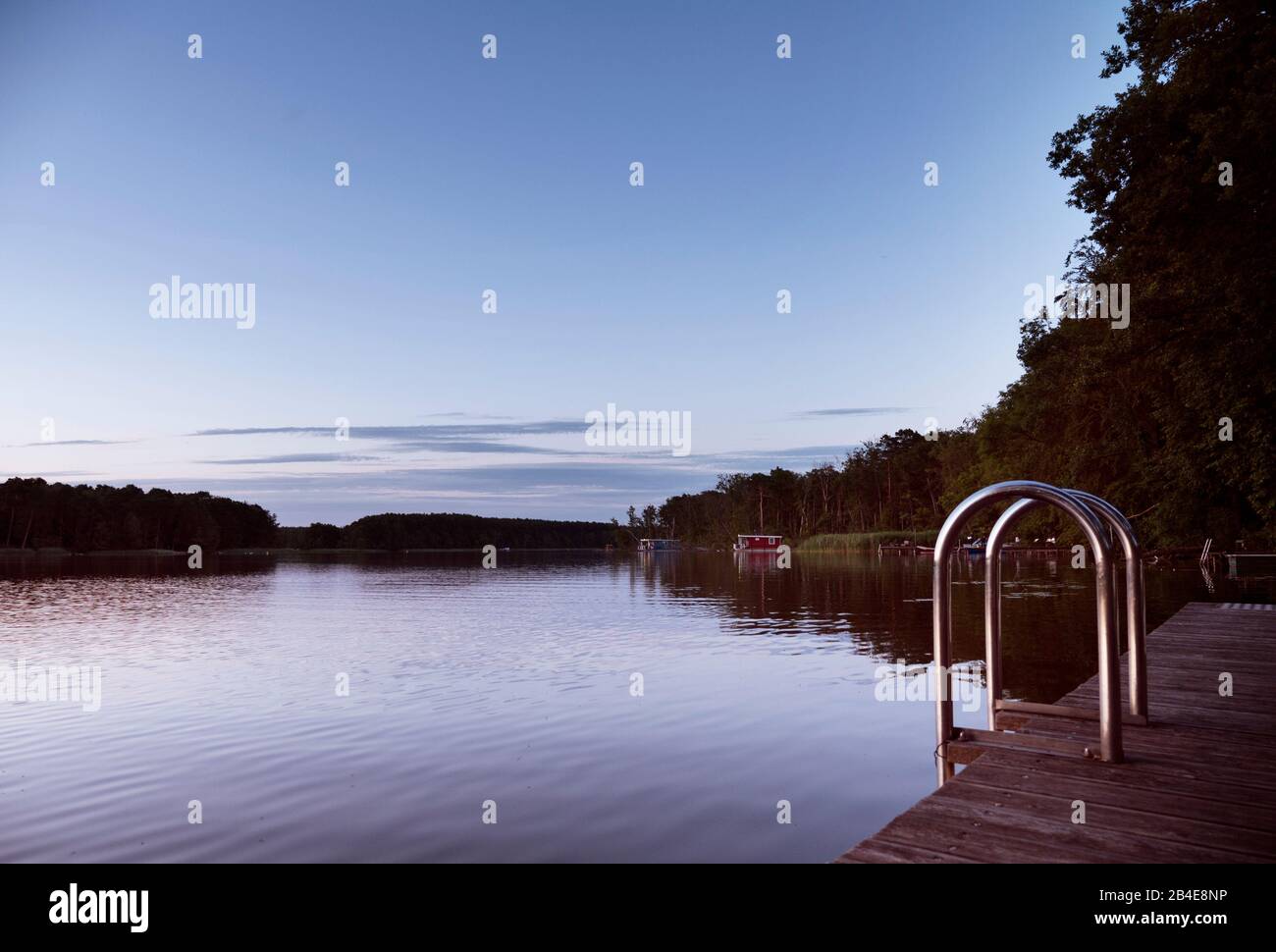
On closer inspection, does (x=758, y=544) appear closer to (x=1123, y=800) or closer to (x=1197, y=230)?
(x=1197, y=230)

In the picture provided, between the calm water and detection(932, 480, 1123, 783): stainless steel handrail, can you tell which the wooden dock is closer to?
detection(932, 480, 1123, 783): stainless steel handrail

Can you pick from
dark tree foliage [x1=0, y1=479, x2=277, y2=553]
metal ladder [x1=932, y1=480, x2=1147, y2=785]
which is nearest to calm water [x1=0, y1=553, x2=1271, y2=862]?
metal ladder [x1=932, y1=480, x2=1147, y2=785]

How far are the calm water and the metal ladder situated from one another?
179 centimetres

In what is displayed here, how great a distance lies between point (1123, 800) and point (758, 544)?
5888 inches

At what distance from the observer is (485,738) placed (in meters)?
13.4

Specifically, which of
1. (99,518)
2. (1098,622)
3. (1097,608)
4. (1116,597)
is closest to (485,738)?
(1116,597)

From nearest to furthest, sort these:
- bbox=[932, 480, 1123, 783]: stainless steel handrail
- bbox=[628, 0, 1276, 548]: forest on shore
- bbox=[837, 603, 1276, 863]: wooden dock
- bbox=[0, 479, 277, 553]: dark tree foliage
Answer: bbox=[837, 603, 1276, 863]: wooden dock, bbox=[932, 480, 1123, 783]: stainless steel handrail, bbox=[628, 0, 1276, 548]: forest on shore, bbox=[0, 479, 277, 553]: dark tree foliage

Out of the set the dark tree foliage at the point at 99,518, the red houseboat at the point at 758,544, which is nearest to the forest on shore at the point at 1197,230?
the red houseboat at the point at 758,544

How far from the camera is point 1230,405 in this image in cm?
2191

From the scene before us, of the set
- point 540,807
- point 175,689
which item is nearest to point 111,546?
point 175,689

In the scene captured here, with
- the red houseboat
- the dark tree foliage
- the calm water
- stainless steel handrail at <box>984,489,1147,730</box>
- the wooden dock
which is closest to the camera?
the wooden dock

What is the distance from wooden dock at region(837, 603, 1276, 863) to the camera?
16.6ft
